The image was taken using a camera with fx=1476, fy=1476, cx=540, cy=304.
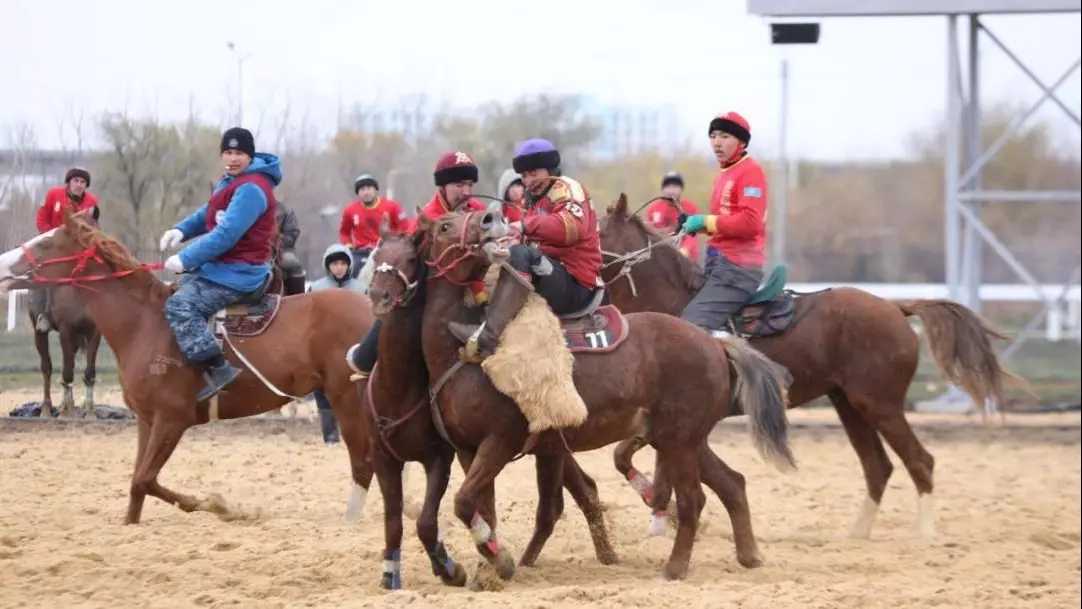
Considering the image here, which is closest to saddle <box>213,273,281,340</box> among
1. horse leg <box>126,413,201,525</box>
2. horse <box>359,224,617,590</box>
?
horse leg <box>126,413,201,525</box>

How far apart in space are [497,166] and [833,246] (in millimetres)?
11676

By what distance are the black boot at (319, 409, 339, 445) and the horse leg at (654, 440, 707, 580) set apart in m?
6.42

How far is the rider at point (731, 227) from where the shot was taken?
384 inches

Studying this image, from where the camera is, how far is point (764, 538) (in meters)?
10.3

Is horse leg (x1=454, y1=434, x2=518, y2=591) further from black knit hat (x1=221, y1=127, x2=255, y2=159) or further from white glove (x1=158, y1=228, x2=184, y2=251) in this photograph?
black knit hat (x1=221, y1=127, x2=255, y2=159)

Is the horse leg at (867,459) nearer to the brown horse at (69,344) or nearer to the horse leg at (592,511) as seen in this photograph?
the horse leg at (592,511)

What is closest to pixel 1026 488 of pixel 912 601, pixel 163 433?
pixel 912 601

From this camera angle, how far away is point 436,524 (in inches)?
303

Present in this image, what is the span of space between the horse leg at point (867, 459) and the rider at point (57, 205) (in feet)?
18.6

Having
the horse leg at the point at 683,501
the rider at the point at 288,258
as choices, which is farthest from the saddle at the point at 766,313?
the rider at the point at 288,258

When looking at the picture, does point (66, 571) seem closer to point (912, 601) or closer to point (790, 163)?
point (912, 601)

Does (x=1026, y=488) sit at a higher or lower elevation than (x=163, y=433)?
lower

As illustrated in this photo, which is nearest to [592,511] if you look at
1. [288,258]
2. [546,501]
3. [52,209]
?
[546,501]

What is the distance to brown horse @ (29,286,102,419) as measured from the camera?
14008 millimetres
